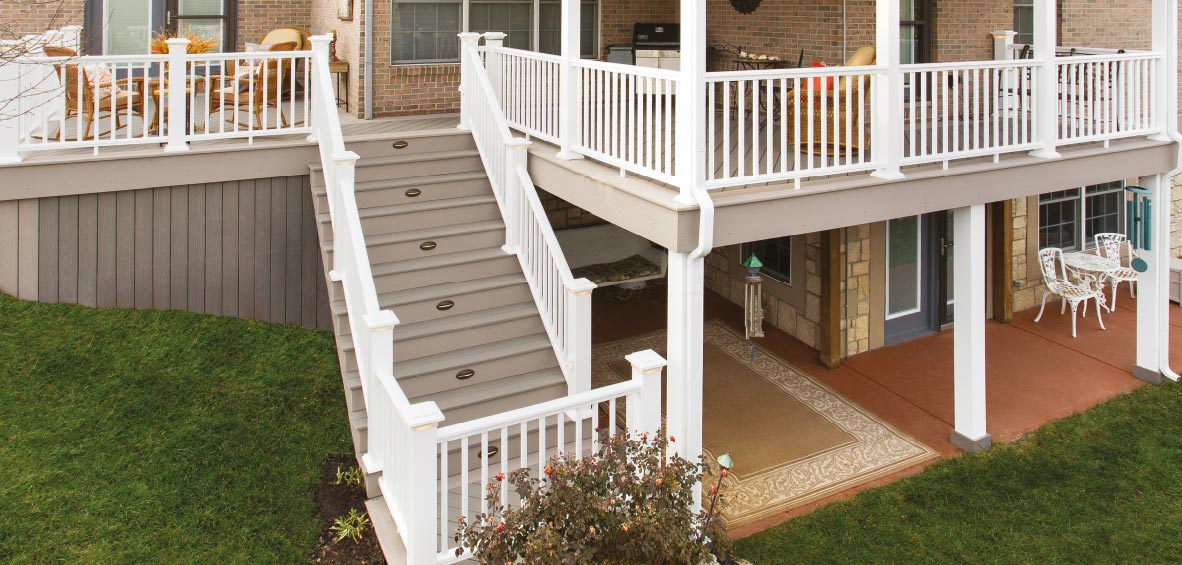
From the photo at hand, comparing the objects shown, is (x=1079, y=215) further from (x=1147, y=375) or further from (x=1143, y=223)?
(x=1147, y=375)

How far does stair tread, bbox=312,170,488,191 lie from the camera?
824cm

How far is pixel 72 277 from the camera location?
8016 millimetres

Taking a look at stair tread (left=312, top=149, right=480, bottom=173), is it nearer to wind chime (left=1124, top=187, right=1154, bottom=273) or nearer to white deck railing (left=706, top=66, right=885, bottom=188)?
white deck railing (left=706, top=66, right=885, bottom=188)

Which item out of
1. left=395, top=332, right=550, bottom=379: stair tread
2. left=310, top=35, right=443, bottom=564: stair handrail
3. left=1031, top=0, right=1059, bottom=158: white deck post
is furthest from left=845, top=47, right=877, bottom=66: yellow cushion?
left=310, top=35, right=443, bottom=564: stair handrail

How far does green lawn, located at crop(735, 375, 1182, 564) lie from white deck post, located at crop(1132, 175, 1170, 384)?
1267 mm

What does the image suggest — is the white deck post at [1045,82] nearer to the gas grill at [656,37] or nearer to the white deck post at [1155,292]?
the white deck post at [1155,292]

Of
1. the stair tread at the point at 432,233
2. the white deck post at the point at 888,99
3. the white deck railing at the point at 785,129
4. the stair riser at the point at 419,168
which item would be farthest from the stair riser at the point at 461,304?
the white deck post at the point at 888,99

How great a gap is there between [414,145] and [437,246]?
135cm

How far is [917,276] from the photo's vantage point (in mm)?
10969

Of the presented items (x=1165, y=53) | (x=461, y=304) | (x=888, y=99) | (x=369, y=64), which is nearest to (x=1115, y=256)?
(x=1165, y=53)

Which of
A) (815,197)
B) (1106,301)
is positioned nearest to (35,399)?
(815,197)

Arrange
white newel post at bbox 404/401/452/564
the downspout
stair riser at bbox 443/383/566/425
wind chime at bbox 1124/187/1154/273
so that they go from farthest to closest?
the downspout < wind chime at bbox 1124/187/1154/273 < stair riser at bbox 443/383/566/425 < white newel post at bbox 404/401/452/564

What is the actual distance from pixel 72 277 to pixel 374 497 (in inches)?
141

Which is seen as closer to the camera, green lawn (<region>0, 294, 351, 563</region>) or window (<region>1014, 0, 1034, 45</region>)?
green lawn (<region>0, 294, 351, 563</region>)
